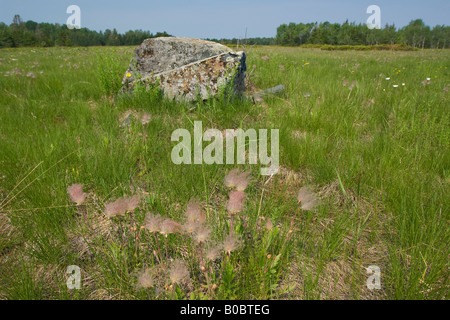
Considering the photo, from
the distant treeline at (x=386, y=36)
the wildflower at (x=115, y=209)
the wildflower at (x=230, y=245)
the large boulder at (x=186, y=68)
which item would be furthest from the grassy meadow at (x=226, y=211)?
the distant treeline at (x=386, y=36)

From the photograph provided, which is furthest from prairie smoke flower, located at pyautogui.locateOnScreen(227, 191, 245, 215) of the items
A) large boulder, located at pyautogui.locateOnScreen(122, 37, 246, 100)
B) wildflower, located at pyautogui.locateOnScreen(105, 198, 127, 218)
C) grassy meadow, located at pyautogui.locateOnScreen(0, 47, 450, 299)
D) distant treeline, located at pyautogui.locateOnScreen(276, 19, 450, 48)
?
distant treeline, located at pyautogui.locateOnScreen(276, 19, 450, 48)

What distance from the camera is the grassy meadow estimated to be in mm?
1370

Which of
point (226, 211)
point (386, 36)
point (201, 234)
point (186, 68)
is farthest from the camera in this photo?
point (386, 36)

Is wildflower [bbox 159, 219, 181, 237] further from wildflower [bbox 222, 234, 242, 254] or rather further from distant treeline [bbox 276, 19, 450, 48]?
distant treeline [bbox 276, 19, 450, 48]

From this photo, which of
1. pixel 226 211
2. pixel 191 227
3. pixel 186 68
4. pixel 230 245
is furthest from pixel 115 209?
pixel 186 68

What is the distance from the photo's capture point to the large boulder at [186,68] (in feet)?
13.6

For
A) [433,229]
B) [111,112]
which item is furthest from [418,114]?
[111,112]

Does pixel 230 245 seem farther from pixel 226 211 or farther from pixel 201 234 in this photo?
pixel 226 211

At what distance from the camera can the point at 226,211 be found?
1.92 metres

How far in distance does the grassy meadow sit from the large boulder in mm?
599

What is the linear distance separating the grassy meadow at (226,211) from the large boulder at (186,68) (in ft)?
1.97

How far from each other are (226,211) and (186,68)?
3059mm

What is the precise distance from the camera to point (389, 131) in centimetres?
319

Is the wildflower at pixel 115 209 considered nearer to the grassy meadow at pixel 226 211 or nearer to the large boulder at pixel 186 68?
the grassy meadow at pixel 226 211
